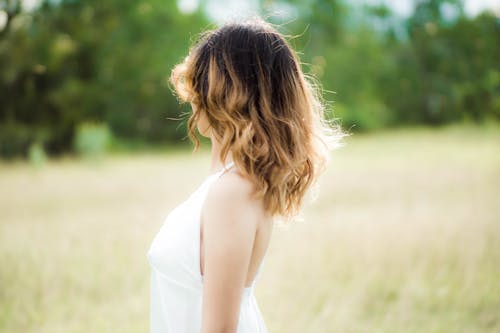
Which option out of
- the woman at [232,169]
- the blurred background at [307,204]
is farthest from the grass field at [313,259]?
the woman at [232,169]

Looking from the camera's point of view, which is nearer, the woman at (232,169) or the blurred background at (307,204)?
the woman at (232,169)

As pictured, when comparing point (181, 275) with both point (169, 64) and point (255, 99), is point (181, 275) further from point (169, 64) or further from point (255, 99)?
point (169, 64)

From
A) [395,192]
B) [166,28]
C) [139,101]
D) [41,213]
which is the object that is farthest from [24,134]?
[395,192]

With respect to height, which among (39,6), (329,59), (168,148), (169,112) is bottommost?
(168,148)

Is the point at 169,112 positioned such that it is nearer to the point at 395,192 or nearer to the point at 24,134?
Answer: the point at 24,134

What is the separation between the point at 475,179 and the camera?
33.2 feet

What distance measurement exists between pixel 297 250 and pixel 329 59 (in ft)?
83.2

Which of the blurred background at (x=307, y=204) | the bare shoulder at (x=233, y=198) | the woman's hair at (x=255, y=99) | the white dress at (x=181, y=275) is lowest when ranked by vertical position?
the blurred background at (x=307, y=204)

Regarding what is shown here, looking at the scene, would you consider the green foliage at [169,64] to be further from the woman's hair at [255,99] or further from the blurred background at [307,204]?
the woman's hair at [255,99]

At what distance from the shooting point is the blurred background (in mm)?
4285

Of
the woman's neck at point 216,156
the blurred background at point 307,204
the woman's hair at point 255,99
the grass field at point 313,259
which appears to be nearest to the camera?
the woman's hair at point 255,99

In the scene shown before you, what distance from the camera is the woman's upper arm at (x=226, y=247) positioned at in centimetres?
136

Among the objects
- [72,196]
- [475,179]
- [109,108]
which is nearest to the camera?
[72,196]

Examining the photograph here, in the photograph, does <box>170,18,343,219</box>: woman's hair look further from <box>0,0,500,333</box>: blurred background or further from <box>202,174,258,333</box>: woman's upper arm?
<box>0,0,500,333</box>: blurred background
